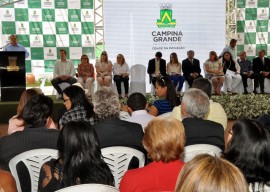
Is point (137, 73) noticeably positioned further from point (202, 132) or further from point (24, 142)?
point (24, 142)

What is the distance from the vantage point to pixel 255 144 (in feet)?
5.41

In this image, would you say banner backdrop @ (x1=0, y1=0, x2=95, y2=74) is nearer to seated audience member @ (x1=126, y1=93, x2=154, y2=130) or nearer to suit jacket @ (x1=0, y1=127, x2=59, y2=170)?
seated audience member @ (x1=126, y1=93, x2=154, y2=130)

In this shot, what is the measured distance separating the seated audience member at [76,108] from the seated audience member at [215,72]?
486 centimetres

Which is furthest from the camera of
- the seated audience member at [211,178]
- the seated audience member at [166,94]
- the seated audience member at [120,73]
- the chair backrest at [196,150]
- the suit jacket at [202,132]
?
the seated audience member at [120,73]

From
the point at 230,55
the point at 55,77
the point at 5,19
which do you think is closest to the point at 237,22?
the point at 230,55

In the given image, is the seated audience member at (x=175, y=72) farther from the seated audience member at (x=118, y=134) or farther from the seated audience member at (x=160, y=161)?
the seated audience member at (x=160, y=161)

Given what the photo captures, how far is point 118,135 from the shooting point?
7.92 feet

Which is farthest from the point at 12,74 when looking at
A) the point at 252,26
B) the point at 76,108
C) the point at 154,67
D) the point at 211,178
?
the point at 211,178

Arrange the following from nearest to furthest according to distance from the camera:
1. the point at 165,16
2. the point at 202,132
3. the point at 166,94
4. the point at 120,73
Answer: the point at 202,132 → the point at 166,94 → the point at 120,73 → the point at 165,16

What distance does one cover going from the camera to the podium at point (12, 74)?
620 centimetres

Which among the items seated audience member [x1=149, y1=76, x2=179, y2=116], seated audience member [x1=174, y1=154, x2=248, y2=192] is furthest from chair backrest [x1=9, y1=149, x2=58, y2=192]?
seated audience member [x1=149, y1=76, x2=179, y2=116]

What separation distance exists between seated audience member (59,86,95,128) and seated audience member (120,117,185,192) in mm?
1202

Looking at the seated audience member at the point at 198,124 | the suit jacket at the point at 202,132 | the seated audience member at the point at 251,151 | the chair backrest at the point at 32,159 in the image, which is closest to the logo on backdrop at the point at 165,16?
the seated audience member at the point at 198,124

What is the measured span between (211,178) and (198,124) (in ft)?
5.30
